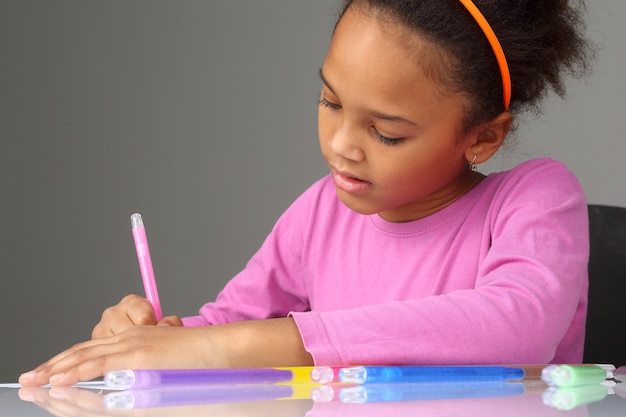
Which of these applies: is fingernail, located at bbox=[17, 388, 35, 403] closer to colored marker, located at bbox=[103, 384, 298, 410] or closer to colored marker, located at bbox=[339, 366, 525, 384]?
colored marker, located at bbox=[103, 384, 298, 410]

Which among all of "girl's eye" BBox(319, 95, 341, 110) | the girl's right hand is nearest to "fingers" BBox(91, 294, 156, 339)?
the girl's right hand

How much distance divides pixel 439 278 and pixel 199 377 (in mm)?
403

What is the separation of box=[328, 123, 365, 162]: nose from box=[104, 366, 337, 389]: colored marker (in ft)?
0.91

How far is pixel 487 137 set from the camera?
1.05 m

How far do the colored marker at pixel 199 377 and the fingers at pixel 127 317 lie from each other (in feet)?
0.91

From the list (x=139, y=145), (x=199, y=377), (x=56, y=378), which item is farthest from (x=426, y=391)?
(x=139, y=145)

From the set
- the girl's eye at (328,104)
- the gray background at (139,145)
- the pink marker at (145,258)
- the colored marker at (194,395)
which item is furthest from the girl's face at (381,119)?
the gray background at (139,145)

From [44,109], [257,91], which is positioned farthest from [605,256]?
[44,109]

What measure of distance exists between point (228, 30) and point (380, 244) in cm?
107

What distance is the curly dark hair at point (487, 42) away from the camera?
965 mm

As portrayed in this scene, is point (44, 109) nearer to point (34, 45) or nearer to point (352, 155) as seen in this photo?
point (34, 45)

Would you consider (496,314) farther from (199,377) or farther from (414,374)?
(199,377)

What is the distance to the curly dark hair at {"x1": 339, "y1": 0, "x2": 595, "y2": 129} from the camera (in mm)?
965

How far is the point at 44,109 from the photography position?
216 cm
